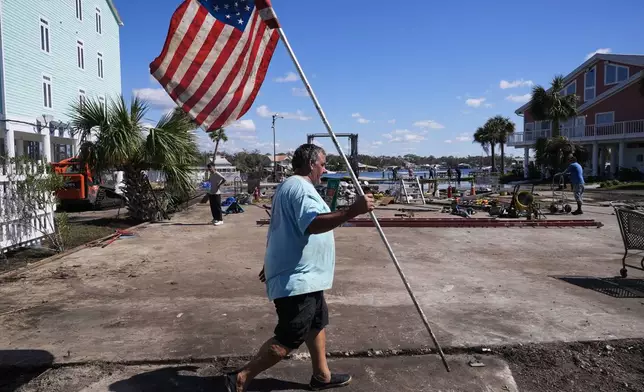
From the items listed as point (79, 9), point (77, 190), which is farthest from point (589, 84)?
point (77, 190)

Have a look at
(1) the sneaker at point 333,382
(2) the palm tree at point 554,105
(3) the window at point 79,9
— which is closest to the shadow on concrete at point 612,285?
(1) the sneaker at point 333,382

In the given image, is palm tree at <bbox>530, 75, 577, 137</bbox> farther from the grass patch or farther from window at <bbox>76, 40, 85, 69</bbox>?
the grass patch

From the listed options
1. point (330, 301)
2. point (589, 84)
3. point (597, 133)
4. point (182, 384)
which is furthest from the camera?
point (589, 84)

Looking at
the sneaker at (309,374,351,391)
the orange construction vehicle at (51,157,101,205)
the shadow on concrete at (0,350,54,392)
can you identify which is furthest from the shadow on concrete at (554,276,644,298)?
the orange construction vehicle at (51,157,101,205)

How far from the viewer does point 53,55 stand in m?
24.5

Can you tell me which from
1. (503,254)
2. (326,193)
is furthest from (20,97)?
(503,254)

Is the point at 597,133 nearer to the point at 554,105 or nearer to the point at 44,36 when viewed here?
the point at 554,105

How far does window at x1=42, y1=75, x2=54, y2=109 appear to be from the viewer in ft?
77.0

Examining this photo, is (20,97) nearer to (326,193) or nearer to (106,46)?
(106,46)

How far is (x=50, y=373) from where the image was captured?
381cm

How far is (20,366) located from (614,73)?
1841 inches

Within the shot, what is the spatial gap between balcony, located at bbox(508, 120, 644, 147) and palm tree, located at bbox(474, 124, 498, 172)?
1603 cm

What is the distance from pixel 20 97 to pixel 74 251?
15947 millimetres

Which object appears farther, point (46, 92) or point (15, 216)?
point (46, 92)
